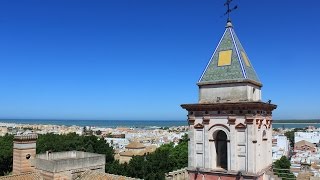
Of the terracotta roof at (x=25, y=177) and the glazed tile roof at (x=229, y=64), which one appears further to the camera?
the terracotta roof at (x=25, y=177)

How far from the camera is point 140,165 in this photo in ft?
110

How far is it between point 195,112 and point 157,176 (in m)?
20.2

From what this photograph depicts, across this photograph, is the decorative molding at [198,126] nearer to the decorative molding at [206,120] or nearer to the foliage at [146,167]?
the decorative molding at [206,120]

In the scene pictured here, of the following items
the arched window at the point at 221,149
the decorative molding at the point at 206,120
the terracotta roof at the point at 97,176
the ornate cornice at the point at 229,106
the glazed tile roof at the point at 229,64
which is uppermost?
the glazed tile roof at the point at 229,64

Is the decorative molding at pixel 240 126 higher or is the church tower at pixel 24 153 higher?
the decorative molding at pixel 240 126

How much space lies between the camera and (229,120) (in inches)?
489

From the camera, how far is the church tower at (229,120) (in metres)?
12.0

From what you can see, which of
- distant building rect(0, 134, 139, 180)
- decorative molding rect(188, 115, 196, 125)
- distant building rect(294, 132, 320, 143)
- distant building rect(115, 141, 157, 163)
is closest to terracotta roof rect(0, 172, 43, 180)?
distant building rect(0, 134, 139, 180)

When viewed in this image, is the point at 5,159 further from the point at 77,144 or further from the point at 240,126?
the point at 240,126

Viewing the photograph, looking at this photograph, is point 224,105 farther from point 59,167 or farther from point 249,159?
point 59,167

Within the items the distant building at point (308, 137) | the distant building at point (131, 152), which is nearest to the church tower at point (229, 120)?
the distant building at point (131, 152)

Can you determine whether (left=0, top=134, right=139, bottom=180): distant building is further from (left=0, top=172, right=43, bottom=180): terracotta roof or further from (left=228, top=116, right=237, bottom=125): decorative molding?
(left=228, top=116, right=237, bottom=125): decorative molding

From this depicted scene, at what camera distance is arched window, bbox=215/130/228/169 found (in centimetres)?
1303

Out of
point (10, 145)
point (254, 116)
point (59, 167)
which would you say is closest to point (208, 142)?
point (254, 116)
